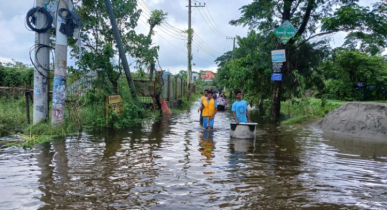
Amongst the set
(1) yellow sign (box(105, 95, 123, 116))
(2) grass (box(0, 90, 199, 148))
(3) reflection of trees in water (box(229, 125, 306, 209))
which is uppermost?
(1) yellow sign (box(105, 95, 123, 116))

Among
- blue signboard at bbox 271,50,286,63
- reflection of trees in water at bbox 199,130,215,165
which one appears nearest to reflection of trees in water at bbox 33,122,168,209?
reflection of trees in water at bbox 199,130,215,165

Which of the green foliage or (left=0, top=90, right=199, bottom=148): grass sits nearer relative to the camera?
(left=0, top=90, right=199, bottom=148): grass

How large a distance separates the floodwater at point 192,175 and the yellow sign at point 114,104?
8.84ft

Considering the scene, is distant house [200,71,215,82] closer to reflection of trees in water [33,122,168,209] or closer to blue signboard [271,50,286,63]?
blue signboard [271,50,286,63]

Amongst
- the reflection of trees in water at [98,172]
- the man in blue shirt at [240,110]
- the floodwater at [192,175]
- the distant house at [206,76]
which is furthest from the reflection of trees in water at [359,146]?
the distant house at [206,76]

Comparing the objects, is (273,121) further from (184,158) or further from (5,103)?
(5,103)

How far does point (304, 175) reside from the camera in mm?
5965

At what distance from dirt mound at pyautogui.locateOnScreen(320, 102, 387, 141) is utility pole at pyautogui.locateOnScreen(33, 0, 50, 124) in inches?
404

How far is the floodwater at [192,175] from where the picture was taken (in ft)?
14.9

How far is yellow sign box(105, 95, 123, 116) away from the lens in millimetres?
12164

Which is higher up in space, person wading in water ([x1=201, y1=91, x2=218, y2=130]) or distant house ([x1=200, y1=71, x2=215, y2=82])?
distant house ([x1=200, y1=71, x2=215, y2=82])

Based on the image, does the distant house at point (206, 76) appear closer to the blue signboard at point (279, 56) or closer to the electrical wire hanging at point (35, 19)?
the blue signboard at point (279, 56)

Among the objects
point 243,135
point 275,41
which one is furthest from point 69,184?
point 275,41

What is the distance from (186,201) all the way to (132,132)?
23.1 ft
